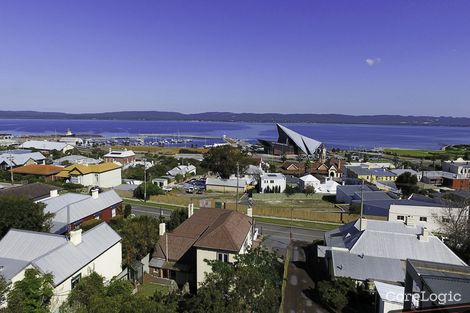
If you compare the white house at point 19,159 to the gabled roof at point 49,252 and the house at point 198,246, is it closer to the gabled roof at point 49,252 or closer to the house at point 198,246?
the gabled roof at point 49,252

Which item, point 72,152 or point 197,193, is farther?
point 72,152

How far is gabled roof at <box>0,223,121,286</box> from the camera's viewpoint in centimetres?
1648

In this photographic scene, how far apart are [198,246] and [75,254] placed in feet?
21.7

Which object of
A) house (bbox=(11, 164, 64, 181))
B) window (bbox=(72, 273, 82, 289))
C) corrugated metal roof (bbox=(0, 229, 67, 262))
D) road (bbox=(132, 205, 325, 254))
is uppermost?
corrugated metal roof (bbox=(0, 229, 67, 262))

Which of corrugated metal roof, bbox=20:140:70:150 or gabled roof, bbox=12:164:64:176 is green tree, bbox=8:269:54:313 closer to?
gabled roof, bbox=12:164:64:176

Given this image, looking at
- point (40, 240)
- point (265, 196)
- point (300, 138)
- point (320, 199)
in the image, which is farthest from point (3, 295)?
point (300, 138)

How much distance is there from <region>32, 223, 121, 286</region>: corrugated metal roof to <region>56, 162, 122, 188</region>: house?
3097 centimetres

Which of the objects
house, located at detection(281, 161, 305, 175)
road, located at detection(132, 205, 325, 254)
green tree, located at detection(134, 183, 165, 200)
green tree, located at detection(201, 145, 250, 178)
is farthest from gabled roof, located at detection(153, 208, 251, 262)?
house, located at detection(281, 161, 305, 175)

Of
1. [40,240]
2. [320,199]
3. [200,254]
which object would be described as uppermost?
[40,240]

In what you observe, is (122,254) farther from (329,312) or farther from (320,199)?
(320,199)

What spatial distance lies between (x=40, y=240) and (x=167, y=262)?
7685 millimetres

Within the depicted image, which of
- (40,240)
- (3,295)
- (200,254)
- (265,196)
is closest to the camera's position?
(3,295)

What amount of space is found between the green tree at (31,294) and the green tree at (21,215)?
9625 millimetres

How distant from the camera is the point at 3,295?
13.0 metres
